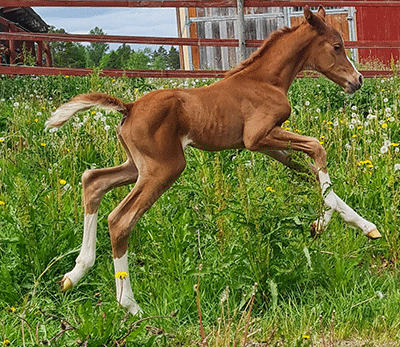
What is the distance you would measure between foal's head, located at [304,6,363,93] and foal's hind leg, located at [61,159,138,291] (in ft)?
4.48

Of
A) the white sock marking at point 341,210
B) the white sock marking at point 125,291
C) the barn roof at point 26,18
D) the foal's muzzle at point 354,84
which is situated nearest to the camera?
the white sock marking at point 125,291

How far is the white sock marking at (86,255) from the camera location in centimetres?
415

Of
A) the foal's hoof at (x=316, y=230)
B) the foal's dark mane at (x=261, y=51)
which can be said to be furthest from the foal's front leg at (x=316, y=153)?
the foal's dark mane at (x=261, y=51)

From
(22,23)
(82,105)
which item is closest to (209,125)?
(82,105)

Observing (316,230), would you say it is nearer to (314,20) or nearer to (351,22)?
(314,20)

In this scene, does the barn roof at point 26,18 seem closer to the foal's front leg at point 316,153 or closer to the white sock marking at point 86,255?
the white sock marking at point 86,255

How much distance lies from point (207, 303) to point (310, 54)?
1.71m

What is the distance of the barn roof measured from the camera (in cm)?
2259

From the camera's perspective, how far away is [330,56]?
14.7ft

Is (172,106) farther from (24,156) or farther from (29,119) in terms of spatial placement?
(29,119)

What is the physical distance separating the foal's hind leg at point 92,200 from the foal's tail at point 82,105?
0.41 meters

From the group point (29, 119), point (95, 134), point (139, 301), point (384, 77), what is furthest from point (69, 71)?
point (139, 301)

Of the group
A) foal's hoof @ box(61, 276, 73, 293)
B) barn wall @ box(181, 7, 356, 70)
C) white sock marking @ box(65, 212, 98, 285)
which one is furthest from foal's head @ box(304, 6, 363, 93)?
barn wall @ box(181, 7, 356, 70)

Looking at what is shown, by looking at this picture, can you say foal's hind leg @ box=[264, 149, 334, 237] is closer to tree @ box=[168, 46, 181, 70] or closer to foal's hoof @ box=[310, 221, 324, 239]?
foal's hoof @ box=[310, 221, 324, 239]
